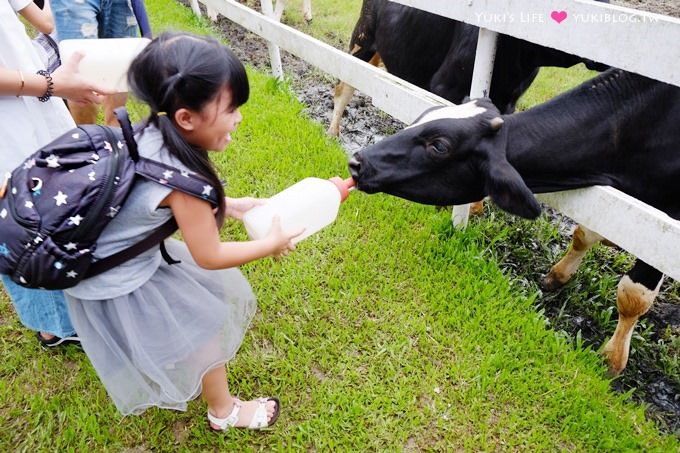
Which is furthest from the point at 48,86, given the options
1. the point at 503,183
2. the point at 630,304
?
the point at 630,304

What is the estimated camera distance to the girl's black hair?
1.40 m

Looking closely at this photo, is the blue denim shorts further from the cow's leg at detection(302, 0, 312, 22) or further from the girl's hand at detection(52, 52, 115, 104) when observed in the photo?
the cow's leg at detection(302, 0, 312, 22)

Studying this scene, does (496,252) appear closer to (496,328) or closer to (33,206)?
(496,328)

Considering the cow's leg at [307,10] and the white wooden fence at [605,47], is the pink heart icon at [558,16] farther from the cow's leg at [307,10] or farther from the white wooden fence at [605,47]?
the cow's leg at [307,10]

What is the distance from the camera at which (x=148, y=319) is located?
5.56 feet

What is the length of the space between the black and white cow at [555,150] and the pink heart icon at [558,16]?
41cm

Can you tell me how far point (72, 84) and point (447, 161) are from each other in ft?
5.15

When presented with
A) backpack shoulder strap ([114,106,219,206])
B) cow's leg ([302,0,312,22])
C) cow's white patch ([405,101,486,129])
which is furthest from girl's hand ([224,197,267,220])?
cow's leg ([302,0,312,22])

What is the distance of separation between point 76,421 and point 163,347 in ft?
2.50

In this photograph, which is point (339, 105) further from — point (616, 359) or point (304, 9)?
point (304, 9)

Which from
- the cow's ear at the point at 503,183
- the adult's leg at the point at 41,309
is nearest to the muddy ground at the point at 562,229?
the cow's ear at the point at 503,183

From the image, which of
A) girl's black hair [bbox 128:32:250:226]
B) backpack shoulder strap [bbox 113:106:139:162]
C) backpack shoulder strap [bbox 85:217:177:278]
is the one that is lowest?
backpack shoulder strap [bbox 85:217:177:278]

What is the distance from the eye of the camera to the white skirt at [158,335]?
1688mm

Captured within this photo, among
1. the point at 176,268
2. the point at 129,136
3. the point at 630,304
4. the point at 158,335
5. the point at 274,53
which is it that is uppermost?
the point at 129,136
